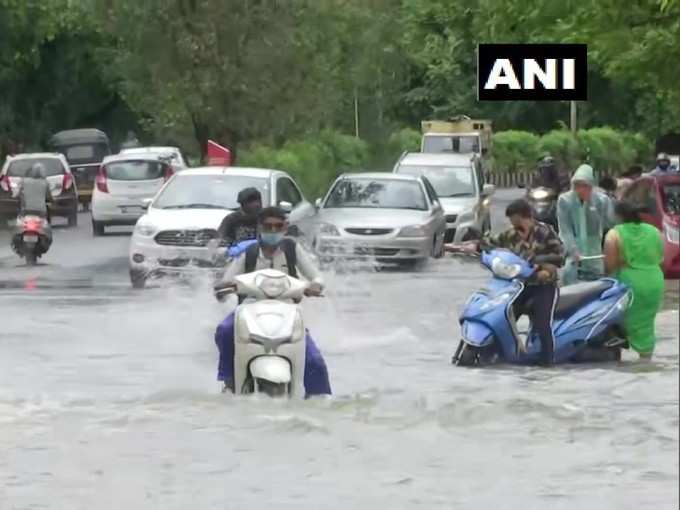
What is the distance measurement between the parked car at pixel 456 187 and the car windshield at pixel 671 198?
Answer: 6214 mm

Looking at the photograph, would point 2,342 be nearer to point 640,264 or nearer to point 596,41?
point 640,264

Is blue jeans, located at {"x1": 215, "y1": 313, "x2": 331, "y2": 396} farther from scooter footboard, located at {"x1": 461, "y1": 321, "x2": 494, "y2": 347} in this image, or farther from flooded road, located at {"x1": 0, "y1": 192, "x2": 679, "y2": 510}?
scooter footboard, located at {"x1": 461, "y1": 321, "x2": 494, "y2": 347}

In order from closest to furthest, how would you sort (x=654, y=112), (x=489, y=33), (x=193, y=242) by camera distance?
1. (x=193, y=242)
2. (x=489, y=33)
3. (x=654, y=112)

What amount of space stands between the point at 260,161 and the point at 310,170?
4.18 m

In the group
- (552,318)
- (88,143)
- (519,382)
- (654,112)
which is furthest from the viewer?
(654,112)

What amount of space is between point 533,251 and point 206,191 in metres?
10.6

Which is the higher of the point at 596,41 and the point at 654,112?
the point at 596,41

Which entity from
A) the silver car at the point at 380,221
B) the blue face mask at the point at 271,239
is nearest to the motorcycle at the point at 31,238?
the silver car at the point at 380,221

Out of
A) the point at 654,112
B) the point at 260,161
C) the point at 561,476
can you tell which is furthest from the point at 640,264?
the point at 654,112

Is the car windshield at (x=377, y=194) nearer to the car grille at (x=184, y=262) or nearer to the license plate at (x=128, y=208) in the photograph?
the car grille at (x=184, y=262)

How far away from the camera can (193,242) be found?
2519 centimetres

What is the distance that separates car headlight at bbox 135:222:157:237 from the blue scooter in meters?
8.85

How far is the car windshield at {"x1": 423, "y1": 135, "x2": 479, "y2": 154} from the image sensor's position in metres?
62.9

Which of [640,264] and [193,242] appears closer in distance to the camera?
[640,264]
